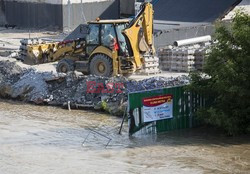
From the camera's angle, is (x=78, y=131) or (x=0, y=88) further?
(x=0, y=88)

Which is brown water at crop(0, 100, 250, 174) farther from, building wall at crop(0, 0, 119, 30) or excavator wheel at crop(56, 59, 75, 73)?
building wall at crop(0, 0, 119, 30)

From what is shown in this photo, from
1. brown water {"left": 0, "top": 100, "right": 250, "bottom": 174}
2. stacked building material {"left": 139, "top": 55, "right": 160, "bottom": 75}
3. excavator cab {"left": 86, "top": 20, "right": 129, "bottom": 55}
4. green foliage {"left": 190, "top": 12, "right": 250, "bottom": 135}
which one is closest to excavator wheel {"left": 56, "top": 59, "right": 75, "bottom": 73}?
excavator cab {"left": 86, "top": 20, "right": 129, "bottom": 55}

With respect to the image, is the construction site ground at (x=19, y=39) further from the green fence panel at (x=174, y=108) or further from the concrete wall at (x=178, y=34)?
the green fence panel at (x=174, y=108)

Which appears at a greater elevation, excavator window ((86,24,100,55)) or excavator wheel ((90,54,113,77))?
excavator window ((86,24,100,55))

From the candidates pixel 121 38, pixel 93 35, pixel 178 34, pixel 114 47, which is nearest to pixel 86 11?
pixel 178 34

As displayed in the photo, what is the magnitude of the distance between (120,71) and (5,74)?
5247mm

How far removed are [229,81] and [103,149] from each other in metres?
4.37

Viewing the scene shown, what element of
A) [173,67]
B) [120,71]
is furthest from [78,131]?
[173,67]

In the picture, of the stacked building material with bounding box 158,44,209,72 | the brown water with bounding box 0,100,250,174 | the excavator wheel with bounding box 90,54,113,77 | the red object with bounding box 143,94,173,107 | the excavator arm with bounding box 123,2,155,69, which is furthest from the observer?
the stacked building material with bounding box 158,44,209,72

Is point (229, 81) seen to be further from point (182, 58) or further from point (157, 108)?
point (182, 58)

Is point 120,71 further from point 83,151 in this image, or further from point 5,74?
point 83,151

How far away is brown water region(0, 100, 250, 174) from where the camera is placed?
52.3 feet

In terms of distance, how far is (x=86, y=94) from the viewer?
2417 centimetres

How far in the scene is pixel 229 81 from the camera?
1859 centimetres
